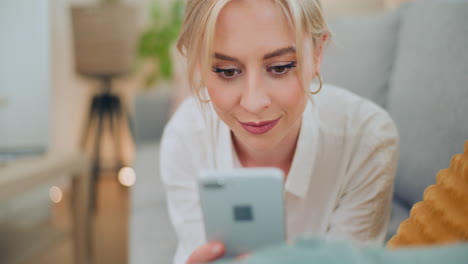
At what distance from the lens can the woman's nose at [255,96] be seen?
19.0 inches

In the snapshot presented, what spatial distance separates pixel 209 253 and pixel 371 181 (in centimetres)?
29

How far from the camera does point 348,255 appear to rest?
25 centimetres

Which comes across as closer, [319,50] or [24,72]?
[319,50]

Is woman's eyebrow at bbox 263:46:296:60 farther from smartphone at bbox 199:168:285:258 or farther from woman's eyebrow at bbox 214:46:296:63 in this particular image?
smartphone at bbox 199:168:285:258

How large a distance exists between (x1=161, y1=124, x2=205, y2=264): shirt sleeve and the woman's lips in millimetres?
198

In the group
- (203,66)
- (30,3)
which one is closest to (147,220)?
(203,66)

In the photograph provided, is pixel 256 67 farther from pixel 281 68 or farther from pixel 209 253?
pixel 209 253

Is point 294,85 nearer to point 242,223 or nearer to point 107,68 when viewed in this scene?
point 242,223

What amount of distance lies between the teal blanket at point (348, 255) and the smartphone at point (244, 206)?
0.13m

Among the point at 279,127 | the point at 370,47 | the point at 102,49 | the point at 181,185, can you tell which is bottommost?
the point at 181,185

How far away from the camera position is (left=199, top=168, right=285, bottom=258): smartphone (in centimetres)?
39

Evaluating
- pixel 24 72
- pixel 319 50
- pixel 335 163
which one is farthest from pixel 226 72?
pixel 24 72

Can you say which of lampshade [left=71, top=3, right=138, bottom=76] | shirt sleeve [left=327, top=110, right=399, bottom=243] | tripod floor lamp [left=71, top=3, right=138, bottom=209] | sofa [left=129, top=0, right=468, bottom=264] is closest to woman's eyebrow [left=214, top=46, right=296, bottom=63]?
sofa [left=129, top=0, right=468, bottom=264]

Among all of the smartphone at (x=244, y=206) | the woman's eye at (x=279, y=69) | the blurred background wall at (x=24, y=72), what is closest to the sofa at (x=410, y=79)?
the woman's eye at (x=279, y=69)
